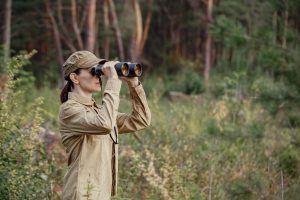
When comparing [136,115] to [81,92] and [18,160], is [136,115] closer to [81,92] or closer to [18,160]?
[81,92]

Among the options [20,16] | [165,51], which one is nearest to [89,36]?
[20,16]

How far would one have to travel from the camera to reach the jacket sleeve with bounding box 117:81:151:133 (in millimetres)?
4938

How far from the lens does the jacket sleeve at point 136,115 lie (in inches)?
194

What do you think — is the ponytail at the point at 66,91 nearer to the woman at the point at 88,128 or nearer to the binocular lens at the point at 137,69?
the woman at the point at 88,128

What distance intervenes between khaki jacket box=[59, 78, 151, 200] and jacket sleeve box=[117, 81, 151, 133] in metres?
0.07

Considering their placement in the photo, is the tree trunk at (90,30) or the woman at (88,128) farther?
the tree trunk at (90,30)

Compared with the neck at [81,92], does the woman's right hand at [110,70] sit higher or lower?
higher

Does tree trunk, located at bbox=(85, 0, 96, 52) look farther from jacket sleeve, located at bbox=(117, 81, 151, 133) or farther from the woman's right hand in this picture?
the woman's right hand

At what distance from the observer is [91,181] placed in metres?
4.57

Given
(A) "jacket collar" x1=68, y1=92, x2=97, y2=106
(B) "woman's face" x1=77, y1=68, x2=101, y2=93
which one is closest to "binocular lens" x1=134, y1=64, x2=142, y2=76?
(B) "woman's face" x1=77, y1=68, x2=101, y2=93

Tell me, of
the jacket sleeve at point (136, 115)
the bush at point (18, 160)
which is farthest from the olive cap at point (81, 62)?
the bush at point (18, 160)

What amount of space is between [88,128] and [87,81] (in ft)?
1.34

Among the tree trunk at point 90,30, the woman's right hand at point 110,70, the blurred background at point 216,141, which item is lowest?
the blurred background at point 216,141

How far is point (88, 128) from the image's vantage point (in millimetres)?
4484
